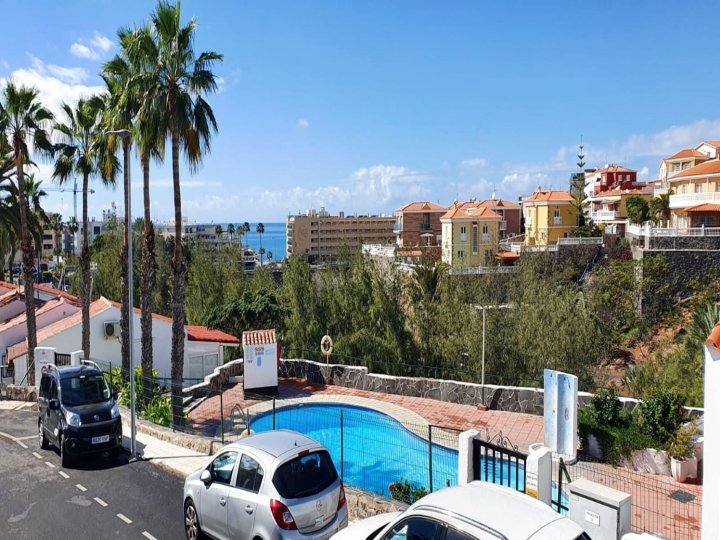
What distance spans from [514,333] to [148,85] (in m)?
15.8

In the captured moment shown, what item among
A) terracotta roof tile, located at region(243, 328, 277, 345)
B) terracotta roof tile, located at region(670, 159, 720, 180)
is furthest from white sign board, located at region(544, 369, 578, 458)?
terracotta roof tile, located at region(670, 159, 720, 180)

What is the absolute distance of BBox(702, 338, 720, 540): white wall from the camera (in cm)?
600

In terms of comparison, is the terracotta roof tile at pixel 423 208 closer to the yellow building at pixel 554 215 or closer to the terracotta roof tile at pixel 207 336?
the yellow building at pixel 554 215

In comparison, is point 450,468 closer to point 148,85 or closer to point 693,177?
point 148,85

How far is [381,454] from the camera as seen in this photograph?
14.1 metres

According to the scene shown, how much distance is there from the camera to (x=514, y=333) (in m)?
23.2

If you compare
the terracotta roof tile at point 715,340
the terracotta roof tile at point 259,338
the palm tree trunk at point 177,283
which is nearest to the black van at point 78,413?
the palm tree trunk at point 177,283

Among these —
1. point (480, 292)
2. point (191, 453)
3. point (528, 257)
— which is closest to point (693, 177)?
point (528, 257)

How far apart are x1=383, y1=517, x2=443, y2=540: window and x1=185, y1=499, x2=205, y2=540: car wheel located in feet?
11.7

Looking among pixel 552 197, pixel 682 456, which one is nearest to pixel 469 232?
pixel 552 197

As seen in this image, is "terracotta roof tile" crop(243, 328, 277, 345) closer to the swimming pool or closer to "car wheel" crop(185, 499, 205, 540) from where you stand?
the swimming pool

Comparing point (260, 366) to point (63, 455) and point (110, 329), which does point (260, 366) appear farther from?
point (63, 455)

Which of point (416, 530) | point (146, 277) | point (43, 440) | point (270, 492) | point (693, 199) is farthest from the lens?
point (693, 199)

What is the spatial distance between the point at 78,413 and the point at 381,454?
6774mm
